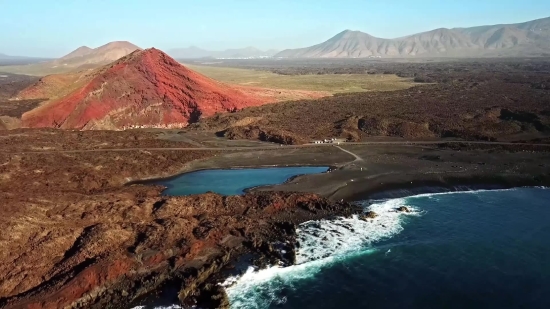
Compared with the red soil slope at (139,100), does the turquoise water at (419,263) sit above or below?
below

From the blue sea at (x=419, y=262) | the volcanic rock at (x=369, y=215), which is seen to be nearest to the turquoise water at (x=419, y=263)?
the blue sea at (x=419, y=262)

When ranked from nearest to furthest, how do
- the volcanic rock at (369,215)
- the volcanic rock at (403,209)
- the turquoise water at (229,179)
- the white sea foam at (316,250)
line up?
the white sea foam at (316,250)
the volcanic rock at (369,215)
the volcanic rock at (403,209)
the turquoise water at (229,179)

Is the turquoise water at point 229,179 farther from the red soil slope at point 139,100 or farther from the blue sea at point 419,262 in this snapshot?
the red soil slope at point 139,100

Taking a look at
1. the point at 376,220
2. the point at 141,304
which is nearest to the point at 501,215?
the point at 376,220

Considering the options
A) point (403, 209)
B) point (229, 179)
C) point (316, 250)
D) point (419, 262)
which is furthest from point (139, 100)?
point (419, 262)

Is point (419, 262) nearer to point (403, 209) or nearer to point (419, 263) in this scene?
point (419, 263)

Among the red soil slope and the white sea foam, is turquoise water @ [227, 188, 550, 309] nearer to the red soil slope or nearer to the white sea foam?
the white sea foam

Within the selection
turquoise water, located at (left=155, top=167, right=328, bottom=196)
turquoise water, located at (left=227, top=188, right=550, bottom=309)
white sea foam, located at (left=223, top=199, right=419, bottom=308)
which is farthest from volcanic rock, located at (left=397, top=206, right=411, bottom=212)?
turquoise water, located at (left=155, top=167, right=328, bottom=196)
